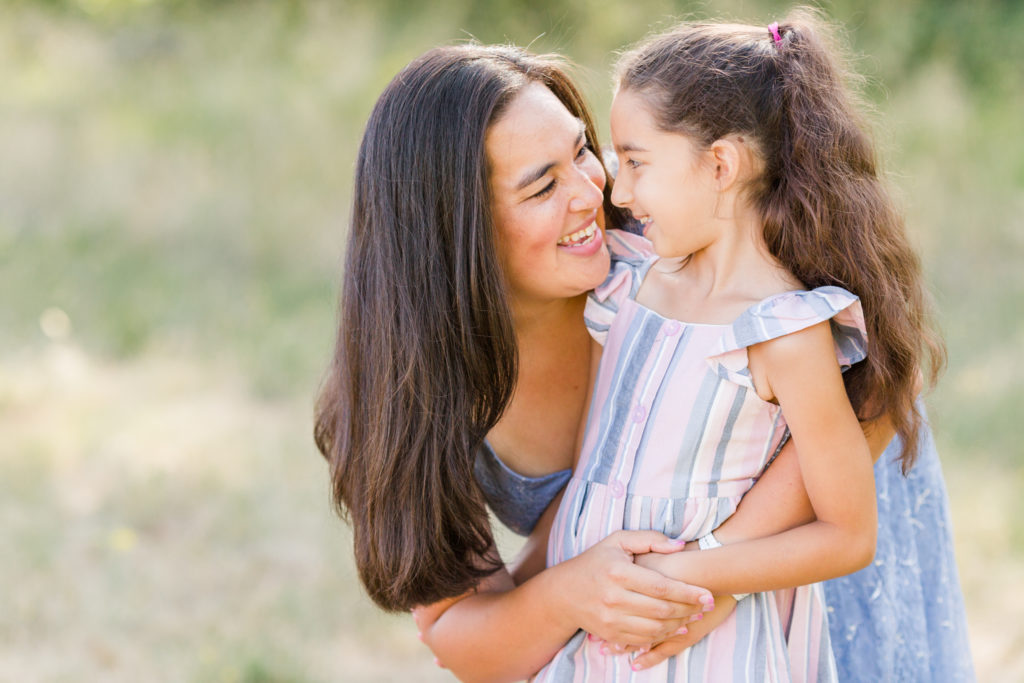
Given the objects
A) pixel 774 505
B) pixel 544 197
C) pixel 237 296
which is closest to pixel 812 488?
pixel 774 505

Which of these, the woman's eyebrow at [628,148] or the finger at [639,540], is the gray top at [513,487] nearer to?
the finger at [639,540]

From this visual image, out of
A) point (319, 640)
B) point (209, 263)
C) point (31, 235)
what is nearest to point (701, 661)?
point (319, 640)

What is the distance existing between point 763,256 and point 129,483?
3.29m

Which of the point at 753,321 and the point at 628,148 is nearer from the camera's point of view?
the point at 753,321

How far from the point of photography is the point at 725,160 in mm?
1641

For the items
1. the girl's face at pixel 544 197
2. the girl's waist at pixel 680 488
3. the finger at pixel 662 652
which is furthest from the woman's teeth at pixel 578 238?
the finger at pixel 662 652

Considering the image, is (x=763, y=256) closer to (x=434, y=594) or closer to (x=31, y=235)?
(x=434, y=594)

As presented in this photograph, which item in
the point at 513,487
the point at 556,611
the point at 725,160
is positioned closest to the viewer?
the point at 725,160

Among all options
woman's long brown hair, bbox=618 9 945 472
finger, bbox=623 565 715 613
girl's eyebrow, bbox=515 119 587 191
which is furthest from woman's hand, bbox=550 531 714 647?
girl's eyebrow, bbox=515 119 587 191

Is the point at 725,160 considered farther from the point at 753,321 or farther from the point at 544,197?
the point at 544,197

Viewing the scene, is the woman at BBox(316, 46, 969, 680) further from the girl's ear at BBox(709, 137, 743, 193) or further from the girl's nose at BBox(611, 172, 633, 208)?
the girl's ear at BBox(709, 137, 743, 193)

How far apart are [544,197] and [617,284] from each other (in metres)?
0.21

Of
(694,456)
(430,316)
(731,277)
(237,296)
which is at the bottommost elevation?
(694,456)

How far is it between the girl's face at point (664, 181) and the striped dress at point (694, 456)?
0.48 feet
